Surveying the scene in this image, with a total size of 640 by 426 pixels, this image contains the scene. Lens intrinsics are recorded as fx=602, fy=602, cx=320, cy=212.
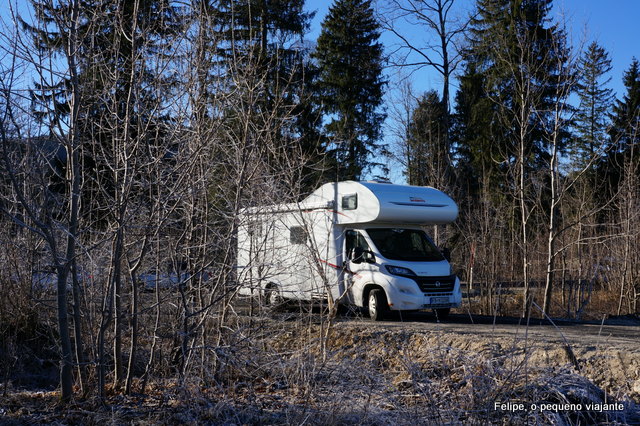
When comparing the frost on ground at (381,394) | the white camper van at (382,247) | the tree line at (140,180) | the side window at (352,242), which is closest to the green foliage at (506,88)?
the tree line at (140,180)

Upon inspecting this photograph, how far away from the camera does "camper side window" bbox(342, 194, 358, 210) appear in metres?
12.7

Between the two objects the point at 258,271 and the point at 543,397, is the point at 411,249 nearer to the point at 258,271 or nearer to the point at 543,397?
the point at 258,271

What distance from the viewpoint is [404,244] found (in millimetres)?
12805

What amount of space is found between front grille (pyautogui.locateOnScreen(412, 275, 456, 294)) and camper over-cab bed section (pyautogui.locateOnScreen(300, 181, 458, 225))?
138 cm

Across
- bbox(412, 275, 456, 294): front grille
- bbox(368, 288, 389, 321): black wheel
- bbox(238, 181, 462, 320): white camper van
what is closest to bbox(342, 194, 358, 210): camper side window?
bbox(238, 181, 462, 320): white camper van

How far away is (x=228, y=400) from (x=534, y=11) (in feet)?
57.5

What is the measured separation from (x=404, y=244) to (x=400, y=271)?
2.98 feet

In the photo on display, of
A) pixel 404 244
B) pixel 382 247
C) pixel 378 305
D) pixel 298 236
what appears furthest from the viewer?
pixel 404 244

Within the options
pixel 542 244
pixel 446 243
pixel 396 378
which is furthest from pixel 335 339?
pixel 446 243

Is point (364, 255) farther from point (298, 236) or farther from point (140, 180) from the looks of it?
point (140, 180)

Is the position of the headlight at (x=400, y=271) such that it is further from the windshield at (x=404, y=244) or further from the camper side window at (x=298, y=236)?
the camper side window at (x=298, y=236)

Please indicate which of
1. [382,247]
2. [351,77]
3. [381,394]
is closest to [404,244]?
[382,247]

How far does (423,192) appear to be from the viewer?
13.3 meters

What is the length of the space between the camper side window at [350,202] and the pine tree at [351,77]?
60.4 feet
